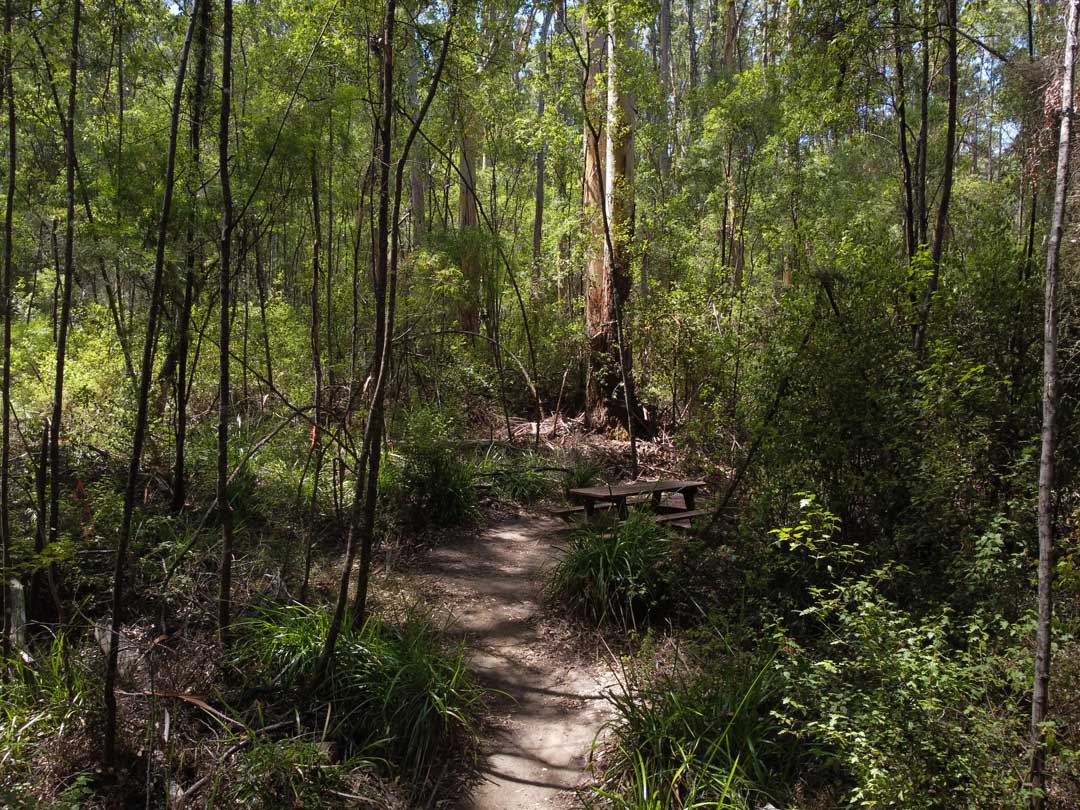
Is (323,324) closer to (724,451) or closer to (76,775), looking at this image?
(724,451)

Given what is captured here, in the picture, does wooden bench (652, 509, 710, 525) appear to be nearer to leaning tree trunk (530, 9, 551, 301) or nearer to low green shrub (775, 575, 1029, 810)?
low green shrub (775, 575, 1029, 810)

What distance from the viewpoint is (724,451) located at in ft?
23.7

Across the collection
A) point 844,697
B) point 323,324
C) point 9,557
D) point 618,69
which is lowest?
point 844,697

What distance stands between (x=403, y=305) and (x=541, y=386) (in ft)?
10.5

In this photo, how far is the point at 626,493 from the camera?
21.6ft

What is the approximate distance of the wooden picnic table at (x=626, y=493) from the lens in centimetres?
655

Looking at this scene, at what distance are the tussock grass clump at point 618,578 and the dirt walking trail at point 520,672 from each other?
27 cm

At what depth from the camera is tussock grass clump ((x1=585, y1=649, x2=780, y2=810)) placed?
332 cm

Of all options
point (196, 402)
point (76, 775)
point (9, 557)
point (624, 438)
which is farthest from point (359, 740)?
point (196, 402)

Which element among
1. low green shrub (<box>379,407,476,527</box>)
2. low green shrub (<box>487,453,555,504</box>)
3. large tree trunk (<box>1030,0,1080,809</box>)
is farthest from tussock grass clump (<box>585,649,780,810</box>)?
low green shrub (<box>487,453,555,504</box>)

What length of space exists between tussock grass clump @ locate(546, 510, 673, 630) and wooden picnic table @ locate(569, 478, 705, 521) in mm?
835

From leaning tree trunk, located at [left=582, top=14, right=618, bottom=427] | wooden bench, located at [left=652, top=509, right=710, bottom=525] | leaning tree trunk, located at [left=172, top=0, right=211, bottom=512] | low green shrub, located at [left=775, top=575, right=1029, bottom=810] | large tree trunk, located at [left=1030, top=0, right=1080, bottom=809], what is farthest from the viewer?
leaning tree trunk, located at [left=582, top=14, right=618, bottom=427]

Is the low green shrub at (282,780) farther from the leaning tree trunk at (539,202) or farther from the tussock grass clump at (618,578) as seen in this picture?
the leaning tree trunk at (539,202)

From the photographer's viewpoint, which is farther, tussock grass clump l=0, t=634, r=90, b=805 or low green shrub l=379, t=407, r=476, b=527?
low green shrub l=379, t=407, r=476, b=527
